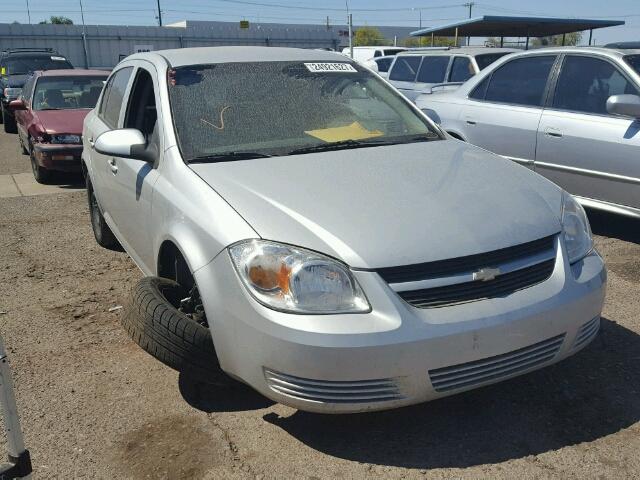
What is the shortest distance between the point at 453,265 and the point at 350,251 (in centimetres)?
42

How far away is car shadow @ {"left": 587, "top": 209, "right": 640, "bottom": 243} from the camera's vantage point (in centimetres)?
588

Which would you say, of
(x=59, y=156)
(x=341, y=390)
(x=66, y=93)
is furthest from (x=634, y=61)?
(x=66, y=93)

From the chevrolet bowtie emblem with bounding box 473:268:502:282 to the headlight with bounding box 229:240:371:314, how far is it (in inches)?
18.7

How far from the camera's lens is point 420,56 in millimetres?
13094

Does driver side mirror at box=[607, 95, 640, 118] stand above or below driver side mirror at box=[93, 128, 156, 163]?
below

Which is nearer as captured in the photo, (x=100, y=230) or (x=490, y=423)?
(x=490, y=423)

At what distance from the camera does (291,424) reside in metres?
3.05

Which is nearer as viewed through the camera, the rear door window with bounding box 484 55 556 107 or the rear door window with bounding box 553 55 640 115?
the rear door window with bounding box 553 55 640 115

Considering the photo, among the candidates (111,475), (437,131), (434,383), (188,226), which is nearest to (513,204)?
(434,383)

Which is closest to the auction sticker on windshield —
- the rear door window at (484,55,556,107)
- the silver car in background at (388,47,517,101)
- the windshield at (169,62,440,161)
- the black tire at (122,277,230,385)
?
the windshield at (169,62,440,161)

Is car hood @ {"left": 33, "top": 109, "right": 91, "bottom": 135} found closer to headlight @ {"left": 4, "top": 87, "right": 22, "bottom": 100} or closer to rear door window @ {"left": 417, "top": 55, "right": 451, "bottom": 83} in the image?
rear door window @ {"left": 417, "top": 55, "right": 451, "bottom": 83}

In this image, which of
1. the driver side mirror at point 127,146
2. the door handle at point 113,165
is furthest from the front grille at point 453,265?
the door handle at point 113,165

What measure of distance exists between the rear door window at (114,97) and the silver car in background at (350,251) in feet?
3.22

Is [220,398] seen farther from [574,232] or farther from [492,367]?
[574,232]
